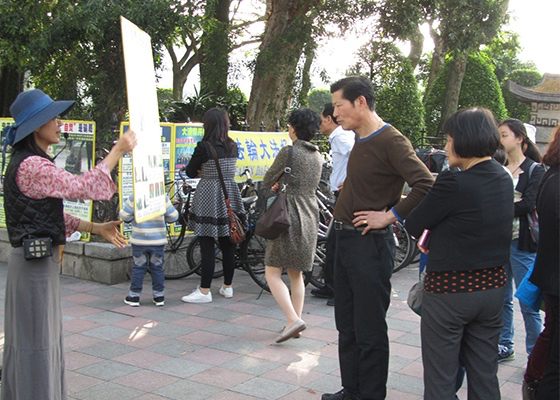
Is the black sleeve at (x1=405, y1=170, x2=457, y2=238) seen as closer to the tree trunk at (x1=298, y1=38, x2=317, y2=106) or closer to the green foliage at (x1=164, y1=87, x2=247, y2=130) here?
the tree trunk at (x1=298, y1=38, x2=317, y2=106)

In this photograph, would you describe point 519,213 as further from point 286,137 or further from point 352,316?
point 286,137

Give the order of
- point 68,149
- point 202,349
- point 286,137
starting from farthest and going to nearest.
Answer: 1. point 286,137
2. point 68,149
3. point 202,349

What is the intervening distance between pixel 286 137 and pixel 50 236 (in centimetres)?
569

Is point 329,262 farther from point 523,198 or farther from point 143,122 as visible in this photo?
point 143,122

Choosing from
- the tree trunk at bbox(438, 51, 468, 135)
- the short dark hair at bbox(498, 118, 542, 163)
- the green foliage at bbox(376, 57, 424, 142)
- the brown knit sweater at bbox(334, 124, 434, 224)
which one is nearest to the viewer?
the brown knit sweater at bbox(334, 124, 434, 224)

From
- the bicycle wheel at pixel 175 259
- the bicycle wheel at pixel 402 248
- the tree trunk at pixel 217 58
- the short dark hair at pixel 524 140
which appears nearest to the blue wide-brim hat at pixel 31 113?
Result: the short dark hair at pixel 524 140

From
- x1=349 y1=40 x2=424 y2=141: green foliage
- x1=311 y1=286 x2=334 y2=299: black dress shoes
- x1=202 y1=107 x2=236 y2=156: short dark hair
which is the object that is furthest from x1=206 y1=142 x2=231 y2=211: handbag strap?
x1=349 y1=40 x2=424 y2=141: green foliage

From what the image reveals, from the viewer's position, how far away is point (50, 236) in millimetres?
3350

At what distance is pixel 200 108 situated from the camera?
12758mm

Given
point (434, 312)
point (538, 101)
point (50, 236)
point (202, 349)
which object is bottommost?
point (202, 349)

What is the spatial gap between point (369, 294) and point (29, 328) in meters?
1.80

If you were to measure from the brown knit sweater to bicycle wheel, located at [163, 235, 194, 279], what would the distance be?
12.8 ft

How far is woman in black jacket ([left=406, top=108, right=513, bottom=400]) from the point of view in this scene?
126 inches

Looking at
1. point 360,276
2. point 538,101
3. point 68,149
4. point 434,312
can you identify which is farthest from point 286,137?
point 538,101
